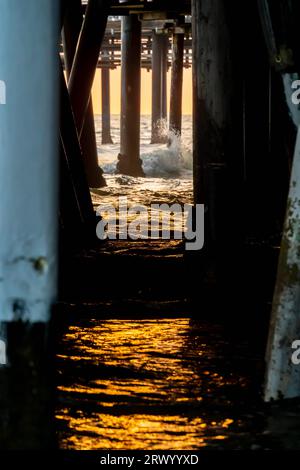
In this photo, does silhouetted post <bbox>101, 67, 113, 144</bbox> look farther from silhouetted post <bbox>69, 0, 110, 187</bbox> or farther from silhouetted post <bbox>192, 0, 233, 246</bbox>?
silhouetted post <bbox>192, 0, 233, 246</bbox>

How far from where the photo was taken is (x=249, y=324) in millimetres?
4383

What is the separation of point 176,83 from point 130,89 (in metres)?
3.26

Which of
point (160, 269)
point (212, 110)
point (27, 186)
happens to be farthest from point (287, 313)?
point (160, 269)

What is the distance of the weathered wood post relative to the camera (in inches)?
79.5

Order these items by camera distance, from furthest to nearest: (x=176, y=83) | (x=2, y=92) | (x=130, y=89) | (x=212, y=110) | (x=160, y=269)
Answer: (x=176, y=83), (x=130, y=89), (x=160, y=269), (x=212, y=110), (x=2, y=92)

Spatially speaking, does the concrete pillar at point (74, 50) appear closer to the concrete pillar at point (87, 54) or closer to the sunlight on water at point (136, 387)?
the concrete pillar at point (87, 54)

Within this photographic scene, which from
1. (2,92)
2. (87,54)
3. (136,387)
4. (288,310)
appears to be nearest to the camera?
(2,92)

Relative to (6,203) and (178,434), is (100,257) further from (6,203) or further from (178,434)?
(6,203)

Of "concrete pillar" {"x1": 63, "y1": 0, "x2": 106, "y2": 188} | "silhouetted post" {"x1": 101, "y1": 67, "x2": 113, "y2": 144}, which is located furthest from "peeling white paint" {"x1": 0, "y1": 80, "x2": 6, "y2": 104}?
"silhouetted post" {"x1": 101, "y1": 67, "x2": 113, "y2": 144}

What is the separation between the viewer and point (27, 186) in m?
2.04

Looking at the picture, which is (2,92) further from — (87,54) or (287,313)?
(87,54)

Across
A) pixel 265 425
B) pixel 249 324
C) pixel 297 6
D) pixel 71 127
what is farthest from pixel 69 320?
pixel 297 6

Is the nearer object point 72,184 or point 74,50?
point 72,184

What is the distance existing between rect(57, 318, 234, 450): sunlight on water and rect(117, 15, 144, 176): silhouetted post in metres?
7.72
